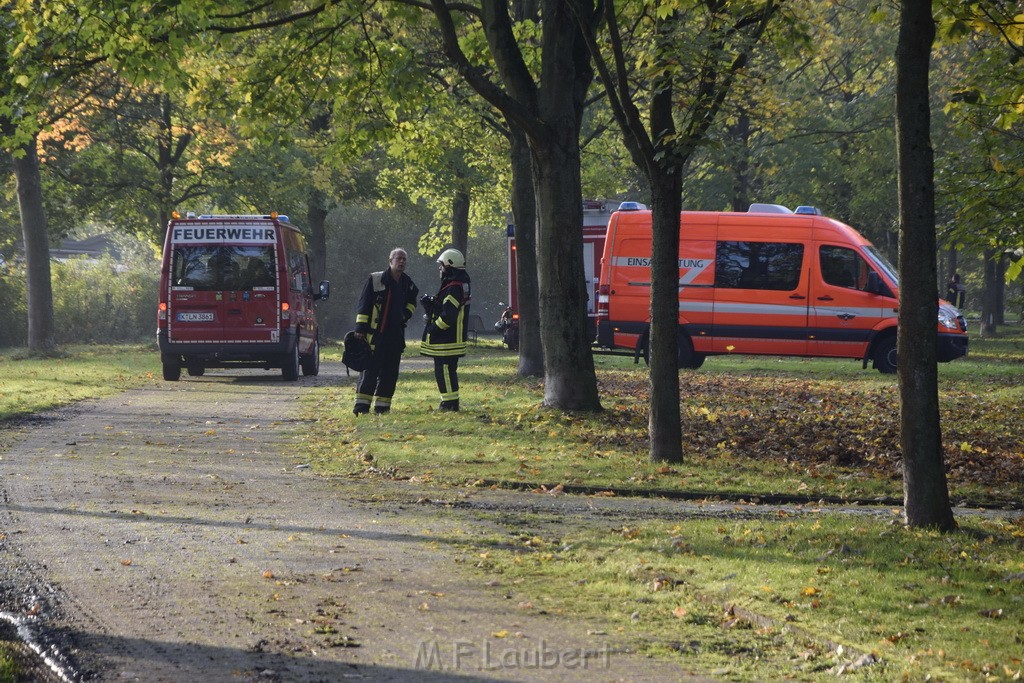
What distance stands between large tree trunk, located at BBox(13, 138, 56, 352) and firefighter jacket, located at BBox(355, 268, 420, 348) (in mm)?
14984

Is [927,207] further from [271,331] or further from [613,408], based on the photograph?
[271,331]

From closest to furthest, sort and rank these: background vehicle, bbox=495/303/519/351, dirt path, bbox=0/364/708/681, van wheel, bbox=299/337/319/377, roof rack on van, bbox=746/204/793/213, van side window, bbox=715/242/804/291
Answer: dirt path, bbox=0/364/708/681 → van side window, bbox=715/242/804/291 → roof rack on van, bbox=746/204/793/213 → van wheel, bbox=299/337/319/377 → background vehicle, bbox=495/303/519/351

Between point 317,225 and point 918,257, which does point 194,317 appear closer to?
point 918,257

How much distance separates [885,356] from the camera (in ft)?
74.5

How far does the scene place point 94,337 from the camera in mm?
40656

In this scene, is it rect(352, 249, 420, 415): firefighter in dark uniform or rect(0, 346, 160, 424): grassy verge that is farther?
rect(0, 346, 160, 424): grassy verge

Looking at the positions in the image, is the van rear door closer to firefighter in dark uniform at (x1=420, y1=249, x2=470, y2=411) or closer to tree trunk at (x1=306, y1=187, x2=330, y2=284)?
firefighter in dark uniform at (x1=420, y1=249, x2=470, y2=411)

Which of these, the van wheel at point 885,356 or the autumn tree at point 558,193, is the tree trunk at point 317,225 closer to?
the van wheel at point 885,356

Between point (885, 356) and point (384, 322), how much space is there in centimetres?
1122

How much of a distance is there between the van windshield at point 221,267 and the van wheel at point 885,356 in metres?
10.8

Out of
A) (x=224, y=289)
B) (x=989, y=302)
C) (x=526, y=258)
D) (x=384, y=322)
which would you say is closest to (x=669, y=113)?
(x=384, y=322)

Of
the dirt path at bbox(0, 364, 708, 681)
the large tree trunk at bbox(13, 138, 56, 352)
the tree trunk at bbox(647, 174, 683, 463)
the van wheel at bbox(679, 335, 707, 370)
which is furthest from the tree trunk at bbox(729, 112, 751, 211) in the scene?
the dirt path at bbox(0, 364, 708, 681)

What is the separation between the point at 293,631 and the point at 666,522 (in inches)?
141

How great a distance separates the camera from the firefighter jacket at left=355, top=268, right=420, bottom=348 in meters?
15.0
